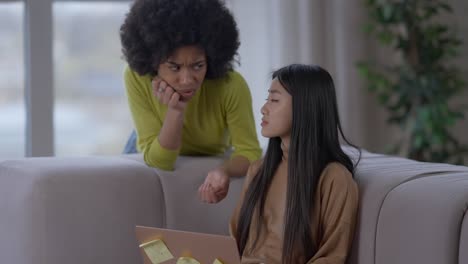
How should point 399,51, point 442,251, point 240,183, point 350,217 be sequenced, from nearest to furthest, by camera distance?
1. point 442,251
2. point 350,217
3. point 240,183
4. point 399,51

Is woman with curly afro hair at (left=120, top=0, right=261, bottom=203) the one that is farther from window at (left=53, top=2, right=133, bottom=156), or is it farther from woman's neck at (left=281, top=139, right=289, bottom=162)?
window at (left=53, top=2, right=133, bottom=156)

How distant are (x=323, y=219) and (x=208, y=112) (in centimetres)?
57

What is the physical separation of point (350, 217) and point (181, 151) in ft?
2.29

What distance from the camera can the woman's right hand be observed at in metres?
2.01

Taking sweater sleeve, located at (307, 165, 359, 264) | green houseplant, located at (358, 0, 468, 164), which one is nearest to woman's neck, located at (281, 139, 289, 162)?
sweater sleeve, located at (307, 165, 359, 264)

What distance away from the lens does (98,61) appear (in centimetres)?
331

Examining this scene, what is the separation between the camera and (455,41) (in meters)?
3.28

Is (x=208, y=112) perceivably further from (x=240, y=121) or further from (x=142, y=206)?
(x=142, y=206)

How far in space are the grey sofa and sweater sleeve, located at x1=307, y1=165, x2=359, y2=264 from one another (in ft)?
0.12

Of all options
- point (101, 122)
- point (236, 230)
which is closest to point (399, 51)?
point (101, 122)

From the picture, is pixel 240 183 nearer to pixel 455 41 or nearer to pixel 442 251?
pixel 442 251

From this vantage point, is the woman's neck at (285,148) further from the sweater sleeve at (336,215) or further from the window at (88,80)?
the window at (88,80)

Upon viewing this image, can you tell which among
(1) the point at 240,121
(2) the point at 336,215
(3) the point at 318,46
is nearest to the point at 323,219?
(2) the point at 336,215

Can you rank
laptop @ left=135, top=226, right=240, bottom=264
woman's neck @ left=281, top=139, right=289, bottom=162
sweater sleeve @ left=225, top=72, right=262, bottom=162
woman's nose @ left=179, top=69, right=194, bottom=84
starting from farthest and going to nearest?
sweater sleeve @ left=225, top=72, right=262, bottom=162 < woman's nose @ left=179, top=69, right=194, bottom=84 < woman's neck @ left=281, top=139, right=289, bottom=162 < laptop @ left=135, top=226, right=240, bottom=264
